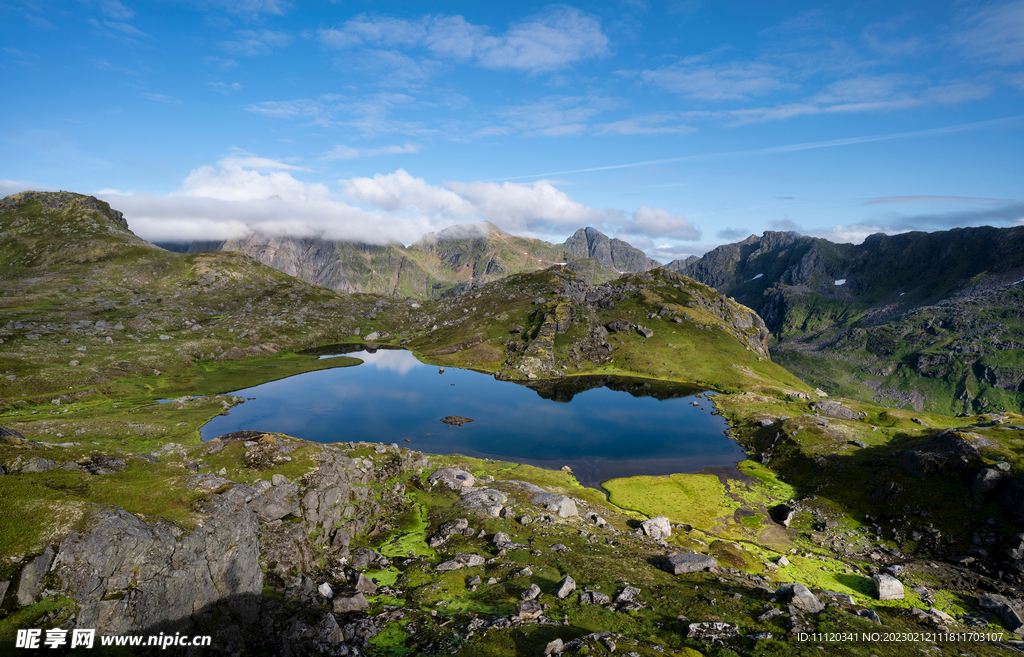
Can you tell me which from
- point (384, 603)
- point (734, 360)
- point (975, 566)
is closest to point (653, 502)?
point (975, 566)

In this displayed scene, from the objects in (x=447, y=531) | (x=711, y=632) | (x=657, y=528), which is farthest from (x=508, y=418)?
(x=711, y=632)

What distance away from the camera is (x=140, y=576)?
Answer: 24828 millimetres

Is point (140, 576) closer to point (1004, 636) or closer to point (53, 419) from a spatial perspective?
point (1004, 636)

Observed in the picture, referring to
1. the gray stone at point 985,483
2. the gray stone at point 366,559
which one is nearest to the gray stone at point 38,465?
the gray stone at point 366,559

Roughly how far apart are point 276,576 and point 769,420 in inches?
4617

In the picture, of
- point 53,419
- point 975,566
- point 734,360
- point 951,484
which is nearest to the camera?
point 975,566

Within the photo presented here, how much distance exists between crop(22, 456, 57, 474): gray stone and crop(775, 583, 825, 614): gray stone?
61944 millimetres

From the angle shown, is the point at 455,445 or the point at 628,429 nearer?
the point at 455,445

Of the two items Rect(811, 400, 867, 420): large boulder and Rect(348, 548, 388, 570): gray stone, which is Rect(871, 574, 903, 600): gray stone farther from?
Rect(811, 400, 867, 420): large boulder

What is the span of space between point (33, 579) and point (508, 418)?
10314 cm

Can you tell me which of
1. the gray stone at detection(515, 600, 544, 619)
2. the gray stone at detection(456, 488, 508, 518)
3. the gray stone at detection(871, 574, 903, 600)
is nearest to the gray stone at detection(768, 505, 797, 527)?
the gray stone at detection(871, 574, 903, 600)

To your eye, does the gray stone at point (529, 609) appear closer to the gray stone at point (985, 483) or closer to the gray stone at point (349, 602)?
the gray stone at point (349, 602)

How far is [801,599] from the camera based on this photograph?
3597 cm

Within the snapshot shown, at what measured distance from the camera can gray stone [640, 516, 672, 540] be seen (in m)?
58.5
